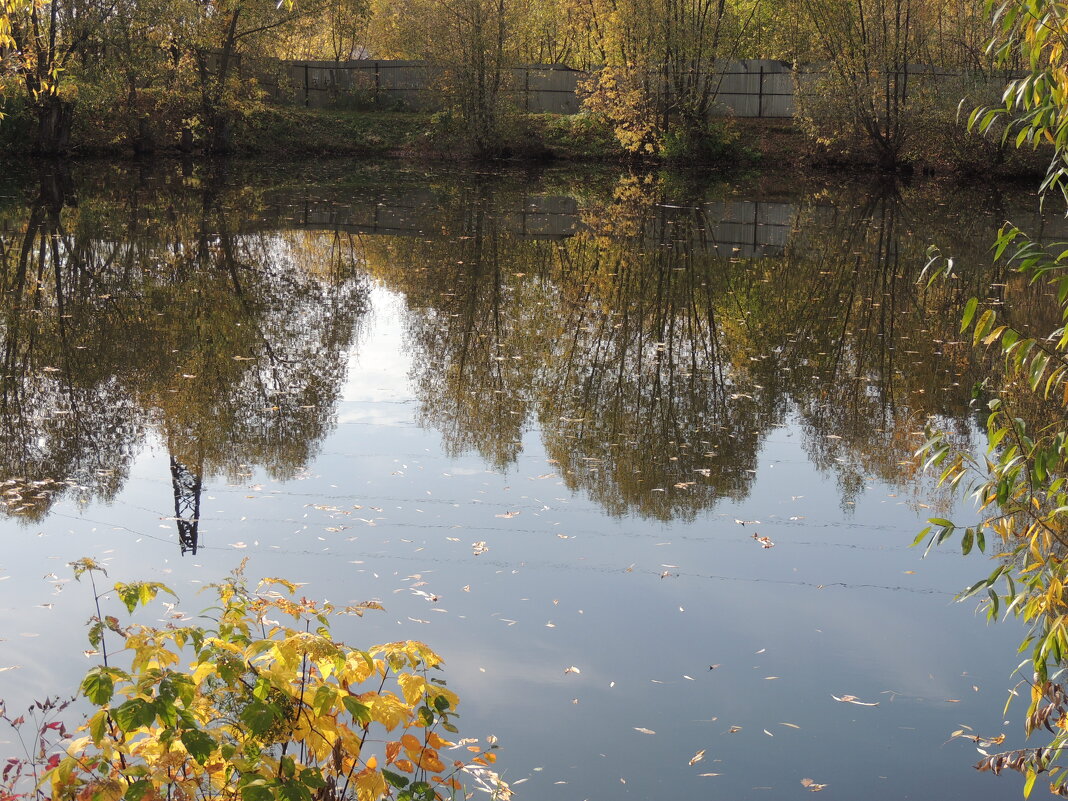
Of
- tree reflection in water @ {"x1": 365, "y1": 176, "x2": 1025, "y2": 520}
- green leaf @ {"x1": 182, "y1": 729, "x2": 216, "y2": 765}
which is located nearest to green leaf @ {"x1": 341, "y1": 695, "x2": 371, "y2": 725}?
green leaf @ {"x1": 182, "y1": 729, "x2": 216, "y2": 765}

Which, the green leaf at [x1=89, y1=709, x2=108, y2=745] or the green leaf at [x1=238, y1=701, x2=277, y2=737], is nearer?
the green leaf at [x1=89, y1=709, x2=108, y2=745]

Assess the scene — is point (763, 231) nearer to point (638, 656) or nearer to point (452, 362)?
point (452, 362)

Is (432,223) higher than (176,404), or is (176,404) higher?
(432,223)

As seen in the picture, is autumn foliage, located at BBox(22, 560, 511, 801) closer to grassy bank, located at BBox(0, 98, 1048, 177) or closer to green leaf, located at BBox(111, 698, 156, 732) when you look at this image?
green leaf, located at BBox(111, 698, 156, 732)

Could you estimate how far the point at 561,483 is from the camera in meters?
7.93

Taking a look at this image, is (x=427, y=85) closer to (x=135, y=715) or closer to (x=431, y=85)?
(x=431, y=85)

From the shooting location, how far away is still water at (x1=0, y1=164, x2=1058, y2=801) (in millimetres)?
5039

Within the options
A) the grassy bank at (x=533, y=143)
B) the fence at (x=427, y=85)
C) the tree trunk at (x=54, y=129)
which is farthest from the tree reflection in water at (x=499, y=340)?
the fence at (x=427, y=85)

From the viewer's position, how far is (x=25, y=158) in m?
34.0

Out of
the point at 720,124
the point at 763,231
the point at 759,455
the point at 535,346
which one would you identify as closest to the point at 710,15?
the point at 720,124

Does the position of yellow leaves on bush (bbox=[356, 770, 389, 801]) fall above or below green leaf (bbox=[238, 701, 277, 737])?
below

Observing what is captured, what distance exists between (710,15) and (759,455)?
30869mm

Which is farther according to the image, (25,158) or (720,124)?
(720,124)

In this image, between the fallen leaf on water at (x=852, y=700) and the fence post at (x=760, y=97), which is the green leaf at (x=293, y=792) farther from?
the fence post at (x=760, y=97)
